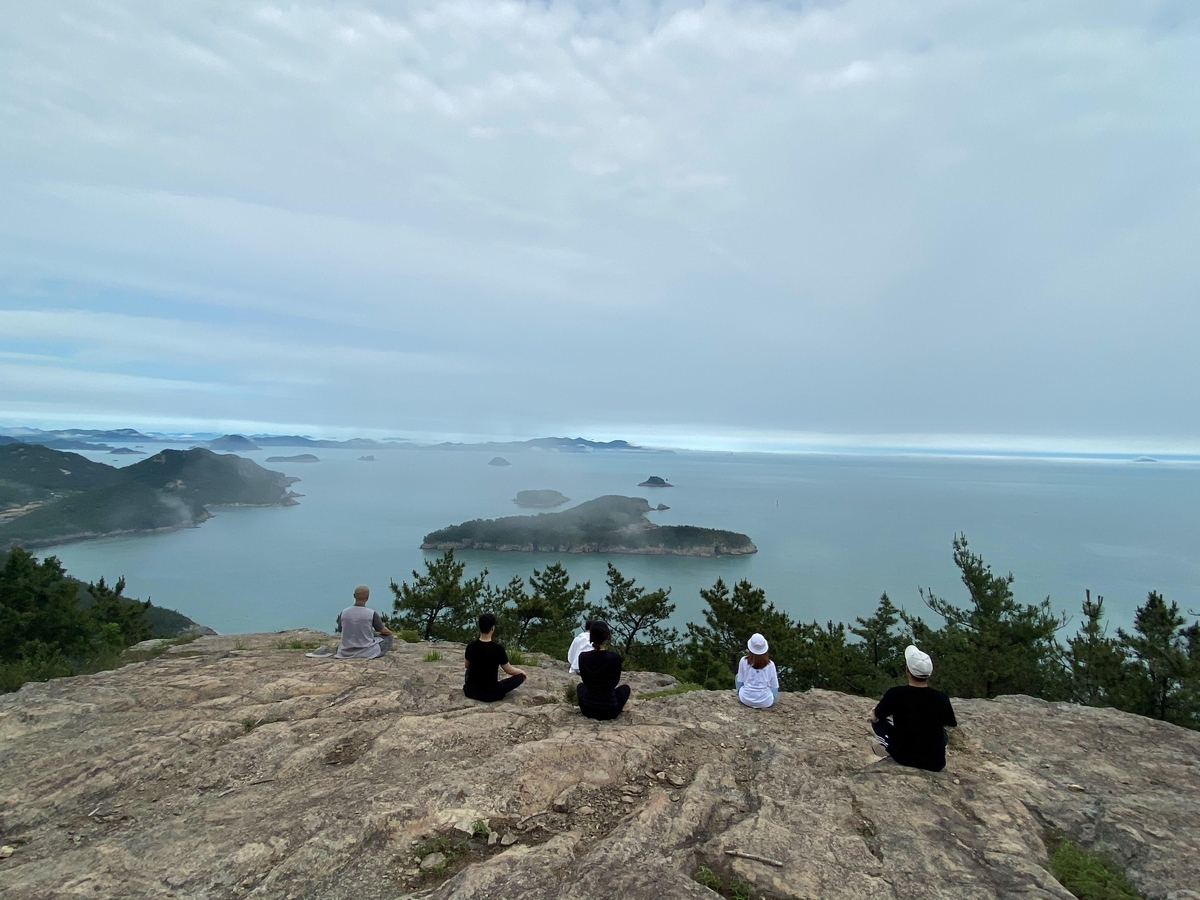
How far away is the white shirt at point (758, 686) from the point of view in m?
7.47

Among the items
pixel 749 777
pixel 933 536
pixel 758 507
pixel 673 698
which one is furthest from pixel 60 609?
pixel 758 507

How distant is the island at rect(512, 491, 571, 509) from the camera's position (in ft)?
500

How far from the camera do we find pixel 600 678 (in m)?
6.20

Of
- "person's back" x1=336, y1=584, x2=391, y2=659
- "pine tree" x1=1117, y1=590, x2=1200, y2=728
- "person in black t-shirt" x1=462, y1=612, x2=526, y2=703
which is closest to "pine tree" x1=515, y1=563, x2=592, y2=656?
"person's back" x1=336, y1=584, x2=391, y2=659

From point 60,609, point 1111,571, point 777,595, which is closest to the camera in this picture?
point 60,609

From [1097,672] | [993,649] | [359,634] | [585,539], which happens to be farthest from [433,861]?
[585,539]

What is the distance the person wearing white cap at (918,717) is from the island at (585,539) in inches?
3247

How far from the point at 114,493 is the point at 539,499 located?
98875 mm

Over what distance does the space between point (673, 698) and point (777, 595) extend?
2325 inches

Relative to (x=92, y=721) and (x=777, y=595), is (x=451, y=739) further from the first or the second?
(x=777, y=595)

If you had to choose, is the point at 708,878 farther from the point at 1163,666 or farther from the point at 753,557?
the point at 753,557

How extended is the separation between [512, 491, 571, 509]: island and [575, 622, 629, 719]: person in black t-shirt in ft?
478

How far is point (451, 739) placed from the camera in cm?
573

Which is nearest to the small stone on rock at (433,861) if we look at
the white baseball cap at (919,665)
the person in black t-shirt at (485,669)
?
the person in black t-shirt at (485,669)
